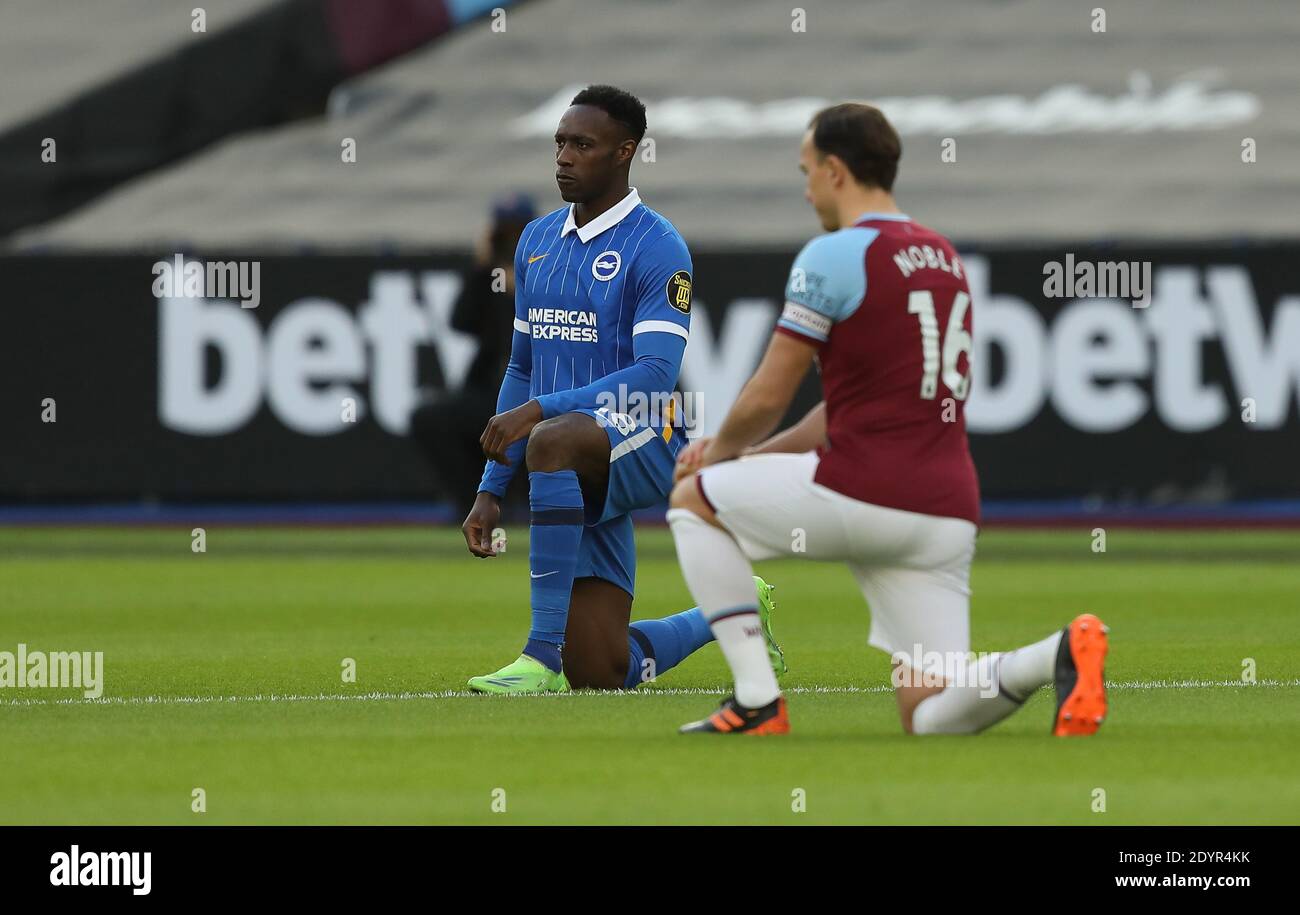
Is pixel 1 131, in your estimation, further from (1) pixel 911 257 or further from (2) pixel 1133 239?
(1) pixel 911 257

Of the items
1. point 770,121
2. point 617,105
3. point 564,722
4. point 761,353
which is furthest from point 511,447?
point 770,121

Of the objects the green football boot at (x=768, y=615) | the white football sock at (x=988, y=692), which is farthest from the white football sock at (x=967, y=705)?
the green football boot at (x=768, y=615)

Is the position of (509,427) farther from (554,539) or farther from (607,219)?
(607,219)

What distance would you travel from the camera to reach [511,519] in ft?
65.6

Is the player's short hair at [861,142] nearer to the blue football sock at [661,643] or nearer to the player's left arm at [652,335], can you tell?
the player's left arm at [652,335]

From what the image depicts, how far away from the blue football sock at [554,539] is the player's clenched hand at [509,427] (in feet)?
0.92

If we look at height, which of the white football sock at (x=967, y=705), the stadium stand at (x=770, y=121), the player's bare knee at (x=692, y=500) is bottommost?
the white football sock at (x=967, y=705)

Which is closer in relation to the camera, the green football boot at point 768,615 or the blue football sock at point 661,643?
the green football boot at point 768,615

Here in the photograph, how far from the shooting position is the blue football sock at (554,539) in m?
8.59

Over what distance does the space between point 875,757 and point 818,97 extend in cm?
2088

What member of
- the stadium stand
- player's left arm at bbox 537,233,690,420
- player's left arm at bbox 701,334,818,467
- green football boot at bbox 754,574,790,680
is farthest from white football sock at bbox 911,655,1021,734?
the stadium stand

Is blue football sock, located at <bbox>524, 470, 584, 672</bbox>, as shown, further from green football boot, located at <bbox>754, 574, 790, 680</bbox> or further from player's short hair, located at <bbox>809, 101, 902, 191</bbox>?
player's short hair, located at <bbox>809, 101, 902, 191</bbox>

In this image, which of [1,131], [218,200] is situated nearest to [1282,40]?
[218,200]

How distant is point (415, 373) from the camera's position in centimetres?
2056
